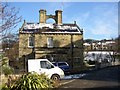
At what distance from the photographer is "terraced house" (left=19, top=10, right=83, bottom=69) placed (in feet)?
153

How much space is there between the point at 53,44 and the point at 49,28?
125 inches

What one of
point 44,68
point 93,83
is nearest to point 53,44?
point 44,68

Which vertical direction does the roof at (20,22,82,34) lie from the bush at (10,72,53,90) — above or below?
above

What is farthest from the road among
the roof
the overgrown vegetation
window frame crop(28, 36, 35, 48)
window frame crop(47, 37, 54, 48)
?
the roof

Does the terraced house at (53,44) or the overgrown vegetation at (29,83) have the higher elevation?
the terraced house at (53,44)

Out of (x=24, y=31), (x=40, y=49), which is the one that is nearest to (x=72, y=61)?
(x=40, y=49)

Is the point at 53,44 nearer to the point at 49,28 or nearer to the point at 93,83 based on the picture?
the point at 49,28

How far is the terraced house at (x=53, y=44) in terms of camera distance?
46781 mm

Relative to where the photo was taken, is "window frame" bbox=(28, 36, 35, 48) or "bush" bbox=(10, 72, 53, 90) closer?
"bush" bbox=(10, 72, 53, 90)

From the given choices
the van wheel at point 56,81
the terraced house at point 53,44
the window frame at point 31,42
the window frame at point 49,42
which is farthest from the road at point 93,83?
the window frame at point 31,42

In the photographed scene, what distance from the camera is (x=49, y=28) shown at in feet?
161

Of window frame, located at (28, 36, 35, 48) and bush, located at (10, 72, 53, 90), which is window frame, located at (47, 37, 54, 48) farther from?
bush, located at (10, 72, 53, 90)

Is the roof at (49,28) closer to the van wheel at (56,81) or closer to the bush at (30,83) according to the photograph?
the van wheel at (56,81)

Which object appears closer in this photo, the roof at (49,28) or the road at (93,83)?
the road at (93,83)
